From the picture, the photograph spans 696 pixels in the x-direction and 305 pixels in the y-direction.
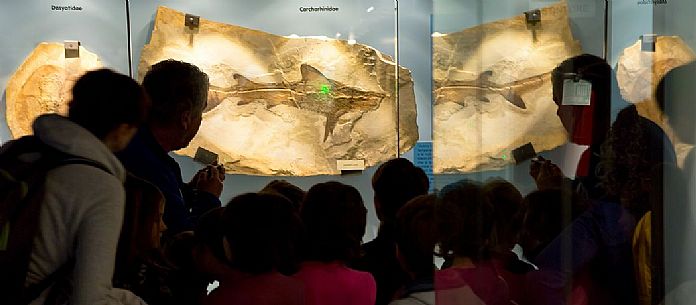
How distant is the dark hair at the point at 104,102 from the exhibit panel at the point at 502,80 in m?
1.02

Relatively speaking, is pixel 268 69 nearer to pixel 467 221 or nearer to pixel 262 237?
pixel 262 237

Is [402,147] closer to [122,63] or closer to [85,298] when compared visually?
[122,63]

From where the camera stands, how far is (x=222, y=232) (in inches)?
74.0

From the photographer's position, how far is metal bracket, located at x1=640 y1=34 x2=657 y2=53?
792 millimetres

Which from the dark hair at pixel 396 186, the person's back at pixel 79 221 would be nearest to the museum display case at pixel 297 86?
the dark hair at pixel 396 186

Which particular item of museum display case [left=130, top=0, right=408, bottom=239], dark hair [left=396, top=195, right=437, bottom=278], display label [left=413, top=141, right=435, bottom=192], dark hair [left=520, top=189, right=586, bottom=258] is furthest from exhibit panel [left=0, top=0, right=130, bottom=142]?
dark hair [left=520, top=189, right=586, bottom=258]

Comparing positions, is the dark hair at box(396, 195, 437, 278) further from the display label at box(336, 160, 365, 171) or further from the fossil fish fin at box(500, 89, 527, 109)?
the display label at box(336, 160, 365, 171)

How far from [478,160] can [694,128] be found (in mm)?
252


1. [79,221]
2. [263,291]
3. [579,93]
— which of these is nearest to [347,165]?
[263,291]

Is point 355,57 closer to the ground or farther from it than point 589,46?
farther from it

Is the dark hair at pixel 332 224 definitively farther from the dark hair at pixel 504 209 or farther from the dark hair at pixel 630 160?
the dark hair at pixel 630 160

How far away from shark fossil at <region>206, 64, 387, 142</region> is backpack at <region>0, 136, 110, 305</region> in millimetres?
1912

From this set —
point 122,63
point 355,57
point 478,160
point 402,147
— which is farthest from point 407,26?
point 478,160

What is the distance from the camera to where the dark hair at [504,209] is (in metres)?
0.88
